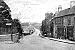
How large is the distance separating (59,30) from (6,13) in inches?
1149

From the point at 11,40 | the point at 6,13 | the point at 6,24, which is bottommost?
the point at 11,40

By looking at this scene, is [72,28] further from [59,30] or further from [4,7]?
[4,7]

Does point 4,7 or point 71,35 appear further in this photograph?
point 71,35

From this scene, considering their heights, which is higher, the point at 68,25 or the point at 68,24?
the point at 68,24

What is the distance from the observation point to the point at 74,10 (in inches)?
1706

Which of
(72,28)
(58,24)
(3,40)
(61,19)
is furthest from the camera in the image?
(58,24)

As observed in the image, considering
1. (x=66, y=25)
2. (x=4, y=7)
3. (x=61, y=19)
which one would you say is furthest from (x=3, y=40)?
(x=61, y=19)

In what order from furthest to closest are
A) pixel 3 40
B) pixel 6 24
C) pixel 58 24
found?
1. pixel 58 24
2. pixel 3 40
3. pixel 6 24

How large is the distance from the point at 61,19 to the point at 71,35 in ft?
31.4

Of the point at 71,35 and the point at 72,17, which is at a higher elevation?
the point at 72,17

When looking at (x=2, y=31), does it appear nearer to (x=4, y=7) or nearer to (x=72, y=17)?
(x=4, y=7)

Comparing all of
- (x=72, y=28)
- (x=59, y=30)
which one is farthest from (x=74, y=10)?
(x=59, y=30)

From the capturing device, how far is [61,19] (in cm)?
5209

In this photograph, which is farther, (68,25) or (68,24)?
(68,24)
